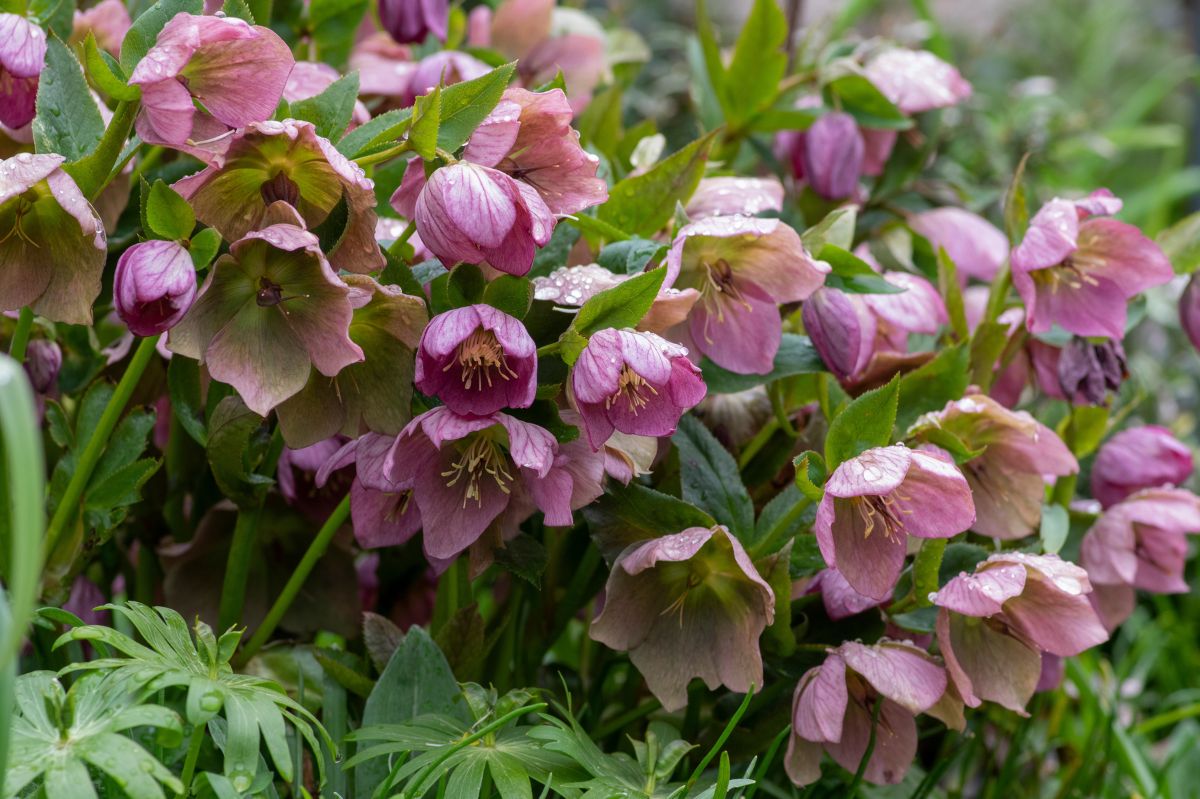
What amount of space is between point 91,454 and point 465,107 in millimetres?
292

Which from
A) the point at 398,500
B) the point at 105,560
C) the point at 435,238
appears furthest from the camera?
the point at 105,560

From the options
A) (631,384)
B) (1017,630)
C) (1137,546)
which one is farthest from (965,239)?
(631,384)

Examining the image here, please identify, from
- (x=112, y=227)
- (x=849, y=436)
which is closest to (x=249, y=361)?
(x=112, y=227)

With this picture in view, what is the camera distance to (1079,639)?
0.70 m

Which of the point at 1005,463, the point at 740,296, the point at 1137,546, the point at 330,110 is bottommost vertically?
the point at 1137,546

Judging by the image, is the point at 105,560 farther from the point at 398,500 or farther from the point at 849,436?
the point at 849,436

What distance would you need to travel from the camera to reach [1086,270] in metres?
0.79

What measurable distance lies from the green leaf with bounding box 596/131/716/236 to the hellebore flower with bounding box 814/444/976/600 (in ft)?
0.73

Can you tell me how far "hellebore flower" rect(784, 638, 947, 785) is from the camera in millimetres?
653

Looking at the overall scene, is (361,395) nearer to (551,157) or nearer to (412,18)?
(551,157)

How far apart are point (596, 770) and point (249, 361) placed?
0.90 feet

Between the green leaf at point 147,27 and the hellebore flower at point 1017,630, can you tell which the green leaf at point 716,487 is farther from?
the green leaf at point 147,27

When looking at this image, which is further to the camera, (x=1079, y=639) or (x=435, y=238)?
(x=1079, y=639)

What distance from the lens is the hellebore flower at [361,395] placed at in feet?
2.08
